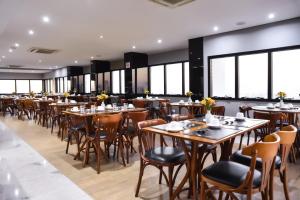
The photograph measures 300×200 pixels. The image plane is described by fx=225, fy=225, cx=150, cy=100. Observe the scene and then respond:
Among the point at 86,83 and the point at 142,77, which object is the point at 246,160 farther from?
the point at 86,83

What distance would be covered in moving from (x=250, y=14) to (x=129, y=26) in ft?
9.63

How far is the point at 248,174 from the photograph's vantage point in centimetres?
165

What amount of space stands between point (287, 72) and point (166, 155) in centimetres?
474

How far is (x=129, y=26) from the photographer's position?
19.5 ft

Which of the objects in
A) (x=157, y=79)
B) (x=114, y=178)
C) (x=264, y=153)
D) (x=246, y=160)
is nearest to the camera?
(x=264, y=153)

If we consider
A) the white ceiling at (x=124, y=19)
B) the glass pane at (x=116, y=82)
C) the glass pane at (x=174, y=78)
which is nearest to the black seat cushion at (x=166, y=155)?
the white ceiling at (x=124, y=19)

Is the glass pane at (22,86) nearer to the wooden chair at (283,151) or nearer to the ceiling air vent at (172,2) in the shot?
the ceiling air vent at (172,2)

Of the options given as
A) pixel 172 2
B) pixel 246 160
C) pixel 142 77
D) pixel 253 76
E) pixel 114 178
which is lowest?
pixel 114 178

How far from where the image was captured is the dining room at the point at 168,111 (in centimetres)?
224

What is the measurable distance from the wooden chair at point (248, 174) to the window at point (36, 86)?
20.3 meters

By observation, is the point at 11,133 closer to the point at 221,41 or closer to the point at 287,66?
the point at 221,41

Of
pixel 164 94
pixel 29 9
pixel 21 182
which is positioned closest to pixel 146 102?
pixel 164 94

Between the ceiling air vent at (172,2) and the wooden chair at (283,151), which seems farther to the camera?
the ceiling air vent at (172,2)

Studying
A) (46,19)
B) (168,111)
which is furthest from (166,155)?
(168,111)
